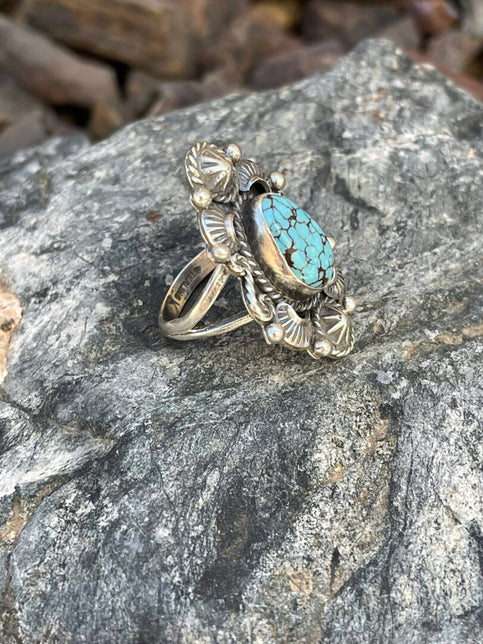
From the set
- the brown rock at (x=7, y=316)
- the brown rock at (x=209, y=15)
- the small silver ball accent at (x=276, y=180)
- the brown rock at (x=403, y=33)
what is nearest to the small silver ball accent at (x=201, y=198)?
the small silver ball accent at (x=276, y=180)

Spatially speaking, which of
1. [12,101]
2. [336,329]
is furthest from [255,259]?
[12,101]

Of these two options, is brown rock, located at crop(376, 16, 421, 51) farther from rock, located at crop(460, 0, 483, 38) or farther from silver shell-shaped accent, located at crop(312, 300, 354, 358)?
silver shell-shaped accent, located at crop(312, 300, 354, 358)

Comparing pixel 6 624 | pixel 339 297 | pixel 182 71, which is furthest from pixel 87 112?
pixel 6 624

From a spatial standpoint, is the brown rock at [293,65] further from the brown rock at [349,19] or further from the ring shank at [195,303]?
the ring shank at [195,303]

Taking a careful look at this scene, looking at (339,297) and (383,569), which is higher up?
(339,297)

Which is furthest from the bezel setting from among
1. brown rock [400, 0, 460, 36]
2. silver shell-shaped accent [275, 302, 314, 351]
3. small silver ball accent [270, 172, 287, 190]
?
brown rock [400, 0, 460, 36]

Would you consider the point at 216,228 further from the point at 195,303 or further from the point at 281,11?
the point at 281,11

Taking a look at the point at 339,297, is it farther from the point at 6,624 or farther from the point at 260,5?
the point at 260,5
